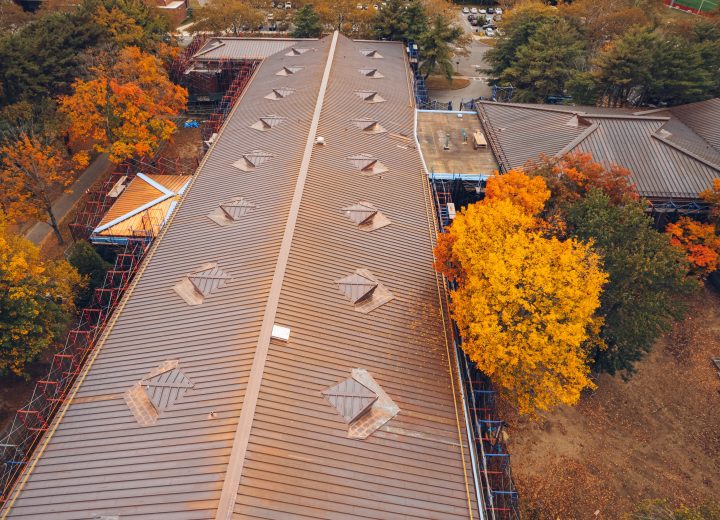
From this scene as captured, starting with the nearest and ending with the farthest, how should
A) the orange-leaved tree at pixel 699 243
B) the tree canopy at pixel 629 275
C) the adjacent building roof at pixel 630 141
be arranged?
the tree canopy at pixel 629 275
the orange-leaved tree at pixel 699 243
the adjacent building roof at pixel 630 141

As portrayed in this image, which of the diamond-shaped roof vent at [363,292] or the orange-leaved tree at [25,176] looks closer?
the diamond-shaped roof vent at [363,292]

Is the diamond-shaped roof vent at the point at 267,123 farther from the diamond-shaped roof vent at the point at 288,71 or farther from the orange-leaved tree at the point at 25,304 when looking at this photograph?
the orange-leaved tree at the point at 25,304

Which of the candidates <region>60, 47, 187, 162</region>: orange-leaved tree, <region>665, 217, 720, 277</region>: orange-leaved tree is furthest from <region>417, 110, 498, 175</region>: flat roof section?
<region>60, 47, 187, 162</region>: orange-leaved tree

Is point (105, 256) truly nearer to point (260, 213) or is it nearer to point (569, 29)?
point (260, 213)

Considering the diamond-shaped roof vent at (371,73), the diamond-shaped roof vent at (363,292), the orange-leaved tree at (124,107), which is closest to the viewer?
the diamond-shaped roof vent at (363,292)

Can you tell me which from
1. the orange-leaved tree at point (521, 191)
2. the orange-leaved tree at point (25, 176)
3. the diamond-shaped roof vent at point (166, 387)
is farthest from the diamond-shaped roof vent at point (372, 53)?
the diamond-shaped roof vent at point (166, 387)

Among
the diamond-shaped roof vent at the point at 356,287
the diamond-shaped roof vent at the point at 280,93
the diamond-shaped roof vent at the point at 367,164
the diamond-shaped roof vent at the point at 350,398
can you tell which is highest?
the diamond-shaped roof vent at the point at 280,93

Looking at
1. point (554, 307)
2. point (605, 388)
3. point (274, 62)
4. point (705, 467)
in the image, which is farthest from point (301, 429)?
point (274, 62)

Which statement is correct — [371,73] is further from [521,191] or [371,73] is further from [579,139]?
[521,191]
